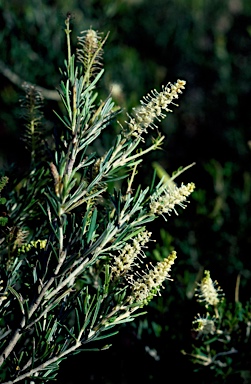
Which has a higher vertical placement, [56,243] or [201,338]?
[56,243]

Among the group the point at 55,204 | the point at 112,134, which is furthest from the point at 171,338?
the point at 112,134

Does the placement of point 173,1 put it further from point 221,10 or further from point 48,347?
point 48,347

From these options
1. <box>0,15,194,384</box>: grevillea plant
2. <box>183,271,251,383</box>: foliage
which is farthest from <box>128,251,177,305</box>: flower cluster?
<box>183,271,251,383</box>: foliage

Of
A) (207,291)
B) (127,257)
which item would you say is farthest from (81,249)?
(207,291)

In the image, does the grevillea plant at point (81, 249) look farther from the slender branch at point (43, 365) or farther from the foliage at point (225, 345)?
the foliage at point (225, 345)

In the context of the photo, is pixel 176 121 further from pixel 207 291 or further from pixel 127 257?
pixel 127 257

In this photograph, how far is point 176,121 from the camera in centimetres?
308

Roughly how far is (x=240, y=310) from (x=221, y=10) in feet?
12.7

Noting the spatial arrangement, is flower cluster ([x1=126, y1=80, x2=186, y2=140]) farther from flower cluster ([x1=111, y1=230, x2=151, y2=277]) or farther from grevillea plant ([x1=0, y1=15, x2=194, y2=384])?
flower cluster ([x1=111, y1=230, x2=151, y2=277])

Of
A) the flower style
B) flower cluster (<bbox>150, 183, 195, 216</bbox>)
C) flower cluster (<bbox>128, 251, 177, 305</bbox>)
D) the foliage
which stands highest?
flower cluster (<bbox>150, 183, 195, 216</bbox>)

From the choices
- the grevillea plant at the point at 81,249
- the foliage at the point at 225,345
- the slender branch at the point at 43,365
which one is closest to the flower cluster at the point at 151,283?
the grevillea plant at the point at 81,249

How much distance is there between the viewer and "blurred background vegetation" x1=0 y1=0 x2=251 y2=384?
1.10m

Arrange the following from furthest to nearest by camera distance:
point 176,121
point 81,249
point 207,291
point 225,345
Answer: point 176,121, point 225,345, point 207,291, point 81,249

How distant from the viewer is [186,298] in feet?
3.75
